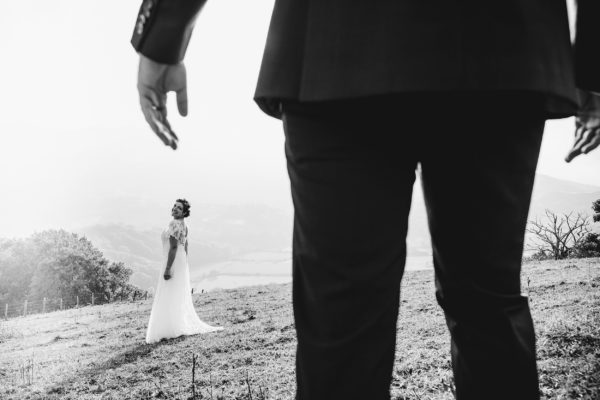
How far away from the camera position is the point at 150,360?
5.58m

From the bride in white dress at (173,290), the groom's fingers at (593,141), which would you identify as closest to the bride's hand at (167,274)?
the bride in white dress at (173,290)

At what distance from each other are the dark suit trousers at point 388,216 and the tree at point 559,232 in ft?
59.1

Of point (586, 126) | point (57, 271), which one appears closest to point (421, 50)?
point (586, 126)

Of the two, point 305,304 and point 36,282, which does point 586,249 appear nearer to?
point 305,304

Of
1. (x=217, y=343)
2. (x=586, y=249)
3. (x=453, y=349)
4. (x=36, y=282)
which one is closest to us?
(x=453, y=349)

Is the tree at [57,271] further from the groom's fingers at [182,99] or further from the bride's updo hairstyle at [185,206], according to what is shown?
the groom's fingers at [182,99]

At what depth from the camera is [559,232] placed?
16953 mm

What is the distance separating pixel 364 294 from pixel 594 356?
256 cm

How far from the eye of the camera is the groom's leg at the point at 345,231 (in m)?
0.83

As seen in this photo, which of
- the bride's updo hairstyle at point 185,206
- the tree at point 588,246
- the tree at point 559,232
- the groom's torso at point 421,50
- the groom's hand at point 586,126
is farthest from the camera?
the tree at point 559,232

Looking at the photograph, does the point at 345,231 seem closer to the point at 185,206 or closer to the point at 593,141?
the point at 593,141

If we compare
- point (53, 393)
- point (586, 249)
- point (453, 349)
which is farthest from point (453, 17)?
point (586, 249)

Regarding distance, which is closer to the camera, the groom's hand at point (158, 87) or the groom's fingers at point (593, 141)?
the groom's hand at point (158, 87)

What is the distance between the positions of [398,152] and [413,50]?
0.67 feet
